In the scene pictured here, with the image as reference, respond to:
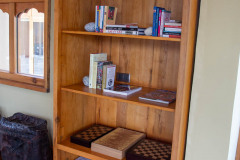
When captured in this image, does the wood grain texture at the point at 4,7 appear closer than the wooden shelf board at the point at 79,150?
No

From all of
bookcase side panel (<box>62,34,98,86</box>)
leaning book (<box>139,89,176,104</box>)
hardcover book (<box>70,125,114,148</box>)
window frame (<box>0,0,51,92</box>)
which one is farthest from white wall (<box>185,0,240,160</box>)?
window frame (<box>0,0,51,92</box>)

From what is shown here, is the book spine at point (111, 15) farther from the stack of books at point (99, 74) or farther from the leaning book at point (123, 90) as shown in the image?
the leaning book at point (123, 90)

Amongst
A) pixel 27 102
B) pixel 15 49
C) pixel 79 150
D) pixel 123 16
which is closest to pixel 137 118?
pixel 79 150

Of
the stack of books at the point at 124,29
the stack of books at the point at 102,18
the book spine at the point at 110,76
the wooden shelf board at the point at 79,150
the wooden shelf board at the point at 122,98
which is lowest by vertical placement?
the wooden shelf board at the point at 79,150

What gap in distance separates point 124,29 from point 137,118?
71 centimetres

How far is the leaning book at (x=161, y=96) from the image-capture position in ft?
5.05

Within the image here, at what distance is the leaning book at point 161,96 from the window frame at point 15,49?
3.42 feet

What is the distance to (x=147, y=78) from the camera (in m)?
1.90

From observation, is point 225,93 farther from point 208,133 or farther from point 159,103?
point 159,103

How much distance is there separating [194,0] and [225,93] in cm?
50

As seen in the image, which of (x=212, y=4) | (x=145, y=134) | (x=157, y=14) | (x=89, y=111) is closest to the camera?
(x=212, y=4)

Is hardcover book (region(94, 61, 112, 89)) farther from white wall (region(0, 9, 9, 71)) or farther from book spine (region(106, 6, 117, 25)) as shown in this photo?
white wall (region(0, 9, 9, 71))

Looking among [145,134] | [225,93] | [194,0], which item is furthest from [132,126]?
[194,0]

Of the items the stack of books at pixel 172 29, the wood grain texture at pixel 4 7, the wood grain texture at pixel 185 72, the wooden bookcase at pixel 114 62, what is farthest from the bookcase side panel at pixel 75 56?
the wood grain texture at pixel 4 7
